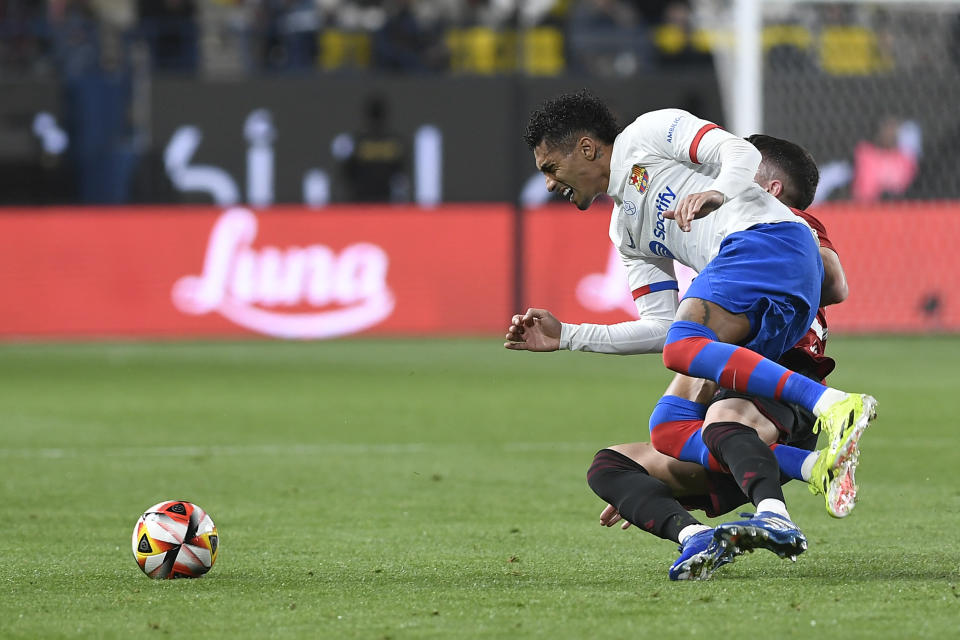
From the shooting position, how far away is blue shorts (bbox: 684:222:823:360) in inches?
180

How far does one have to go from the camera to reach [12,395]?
1141 centimetres

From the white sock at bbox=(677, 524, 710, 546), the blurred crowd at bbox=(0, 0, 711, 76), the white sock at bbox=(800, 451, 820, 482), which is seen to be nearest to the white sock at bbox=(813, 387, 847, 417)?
the white sock at bbox=(800, 451, 820, 482)

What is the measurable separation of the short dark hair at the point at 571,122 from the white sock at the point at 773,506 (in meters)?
1.29

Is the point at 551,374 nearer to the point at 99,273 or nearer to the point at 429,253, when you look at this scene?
the point at 429,253

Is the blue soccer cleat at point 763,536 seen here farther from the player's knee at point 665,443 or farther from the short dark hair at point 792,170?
the short dark hair at point 792,170

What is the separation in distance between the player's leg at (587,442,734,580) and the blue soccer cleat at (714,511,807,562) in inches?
3.5

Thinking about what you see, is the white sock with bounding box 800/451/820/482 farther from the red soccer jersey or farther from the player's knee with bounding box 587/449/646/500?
the player's knee with bounding box 587/449/646/500

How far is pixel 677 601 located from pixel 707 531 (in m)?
0.31

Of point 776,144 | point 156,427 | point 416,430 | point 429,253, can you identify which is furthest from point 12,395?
point 776,144

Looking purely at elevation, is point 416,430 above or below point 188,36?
below

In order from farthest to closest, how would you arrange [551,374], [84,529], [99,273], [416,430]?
[99,273]
[551,374]
[416,430]
[84,529]

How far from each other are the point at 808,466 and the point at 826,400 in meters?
0.28

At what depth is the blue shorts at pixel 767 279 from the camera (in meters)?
4.58

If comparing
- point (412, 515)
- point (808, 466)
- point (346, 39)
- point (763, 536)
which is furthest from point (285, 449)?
point (346, 39)
